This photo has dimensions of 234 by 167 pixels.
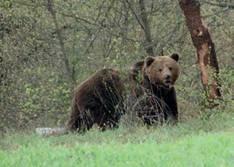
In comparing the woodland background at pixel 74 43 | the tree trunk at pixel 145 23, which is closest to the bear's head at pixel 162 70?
the woodland background at pixel 74 43

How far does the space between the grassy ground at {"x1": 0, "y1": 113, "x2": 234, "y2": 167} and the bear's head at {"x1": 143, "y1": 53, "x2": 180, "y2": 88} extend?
324 cm

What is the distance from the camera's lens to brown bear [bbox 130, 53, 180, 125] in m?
12.4

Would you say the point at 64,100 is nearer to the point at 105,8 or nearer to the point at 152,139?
the point at 105,8

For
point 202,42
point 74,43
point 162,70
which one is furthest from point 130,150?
point 74,43

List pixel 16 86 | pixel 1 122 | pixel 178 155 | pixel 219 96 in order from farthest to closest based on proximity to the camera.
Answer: pixel 16 86 → pixel 1 122 → pixel 219 96 → pixel 178 155

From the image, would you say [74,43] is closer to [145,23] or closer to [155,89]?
[145,23]

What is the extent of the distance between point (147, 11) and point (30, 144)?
A: 10453 mm

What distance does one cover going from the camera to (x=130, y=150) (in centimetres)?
753

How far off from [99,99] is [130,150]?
19.9ft

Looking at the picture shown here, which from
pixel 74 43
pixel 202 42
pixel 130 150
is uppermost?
pixel 74 43

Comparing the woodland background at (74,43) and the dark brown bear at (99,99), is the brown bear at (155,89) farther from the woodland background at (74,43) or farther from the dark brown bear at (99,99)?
the woodland background at (74,43)

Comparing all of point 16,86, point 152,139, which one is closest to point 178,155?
point 152,139

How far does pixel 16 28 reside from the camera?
709 inches

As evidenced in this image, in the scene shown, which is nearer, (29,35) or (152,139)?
(152,139)
